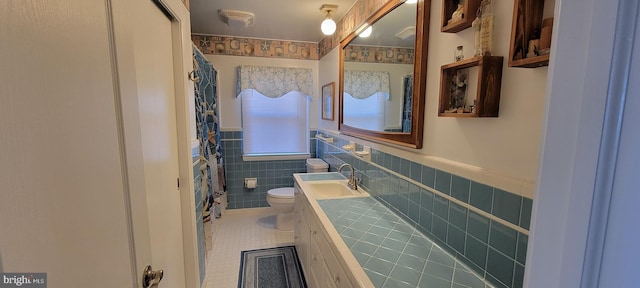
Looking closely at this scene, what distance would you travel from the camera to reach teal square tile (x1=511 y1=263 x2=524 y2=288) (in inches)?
34.4

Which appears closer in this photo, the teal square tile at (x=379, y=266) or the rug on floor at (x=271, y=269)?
the teal square tile at (x=379, y=266)

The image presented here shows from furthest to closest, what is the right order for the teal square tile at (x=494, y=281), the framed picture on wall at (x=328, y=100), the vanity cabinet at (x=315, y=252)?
the framed picture on wall at (x=328, y=100)
the vanity cabinet at (x=315, y=252)
the teal square tile at (x=494, y=281)

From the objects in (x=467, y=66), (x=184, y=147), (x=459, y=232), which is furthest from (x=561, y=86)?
(x=184, y=147)

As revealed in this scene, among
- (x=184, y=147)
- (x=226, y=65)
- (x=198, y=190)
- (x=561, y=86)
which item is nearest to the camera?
(x=561, y=86)

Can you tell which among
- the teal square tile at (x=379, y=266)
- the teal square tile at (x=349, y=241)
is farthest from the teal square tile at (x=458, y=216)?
the teal square tile at (x=349, y=241)

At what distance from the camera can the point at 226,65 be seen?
3336 mm

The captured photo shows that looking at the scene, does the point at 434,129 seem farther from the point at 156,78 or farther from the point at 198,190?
the point at 198,190

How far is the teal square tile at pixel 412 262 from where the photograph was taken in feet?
3.64

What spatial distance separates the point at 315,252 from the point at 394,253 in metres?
0.67

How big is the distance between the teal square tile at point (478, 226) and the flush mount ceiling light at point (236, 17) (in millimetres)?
2523

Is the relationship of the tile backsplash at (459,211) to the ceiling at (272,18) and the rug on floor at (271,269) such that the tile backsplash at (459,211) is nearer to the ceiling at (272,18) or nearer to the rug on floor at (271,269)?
the rug on floor at (271,269)

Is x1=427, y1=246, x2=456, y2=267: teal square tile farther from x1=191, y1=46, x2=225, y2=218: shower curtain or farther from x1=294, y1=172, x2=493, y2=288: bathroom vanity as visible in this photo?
x1=191, y1=46, x2=225, y2=218: shower curtain

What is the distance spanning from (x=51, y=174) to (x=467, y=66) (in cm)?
129

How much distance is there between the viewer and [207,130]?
2469 mm
